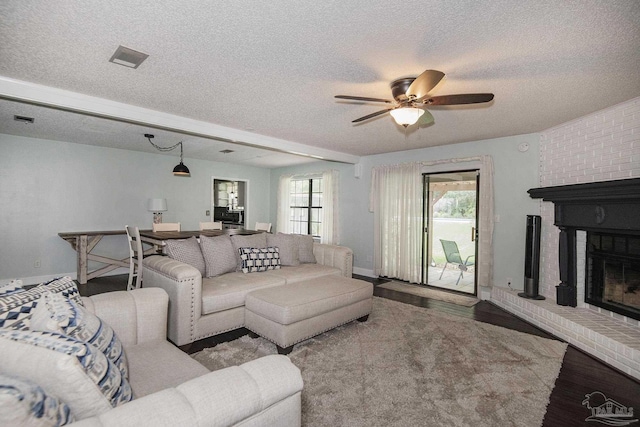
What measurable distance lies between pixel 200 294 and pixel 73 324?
5.59 ft

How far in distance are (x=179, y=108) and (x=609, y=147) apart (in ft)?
15.2

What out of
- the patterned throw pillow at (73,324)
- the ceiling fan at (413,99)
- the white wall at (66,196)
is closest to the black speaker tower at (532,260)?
the ceiling fan at (413,99)

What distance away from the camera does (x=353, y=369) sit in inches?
99.6

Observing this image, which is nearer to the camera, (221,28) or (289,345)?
(221,28)

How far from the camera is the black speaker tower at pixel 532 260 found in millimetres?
3949

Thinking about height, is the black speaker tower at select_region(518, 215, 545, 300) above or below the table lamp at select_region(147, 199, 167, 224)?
below

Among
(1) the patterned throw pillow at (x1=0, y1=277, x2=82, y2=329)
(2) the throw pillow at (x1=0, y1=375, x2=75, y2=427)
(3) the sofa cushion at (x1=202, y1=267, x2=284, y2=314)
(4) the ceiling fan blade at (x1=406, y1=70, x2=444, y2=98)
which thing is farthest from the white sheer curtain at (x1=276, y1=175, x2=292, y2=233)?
(2) the throw pillow at (x1=0, y1=375, x2=75, y2=427)

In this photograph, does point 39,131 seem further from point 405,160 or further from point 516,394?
point 516,394

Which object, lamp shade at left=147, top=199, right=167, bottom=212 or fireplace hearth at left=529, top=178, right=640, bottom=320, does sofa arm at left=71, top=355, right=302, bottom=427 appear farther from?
lamp shade at left=147, top=199, right=167, bottom=212

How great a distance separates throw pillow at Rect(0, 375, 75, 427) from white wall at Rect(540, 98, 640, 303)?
179 inches

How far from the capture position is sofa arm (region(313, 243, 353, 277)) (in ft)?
14.3

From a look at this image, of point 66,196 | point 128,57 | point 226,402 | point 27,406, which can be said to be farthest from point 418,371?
point 66,196

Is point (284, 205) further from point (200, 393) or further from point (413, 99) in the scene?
point (200, 393)

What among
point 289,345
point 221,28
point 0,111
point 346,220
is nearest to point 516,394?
point 289,345
